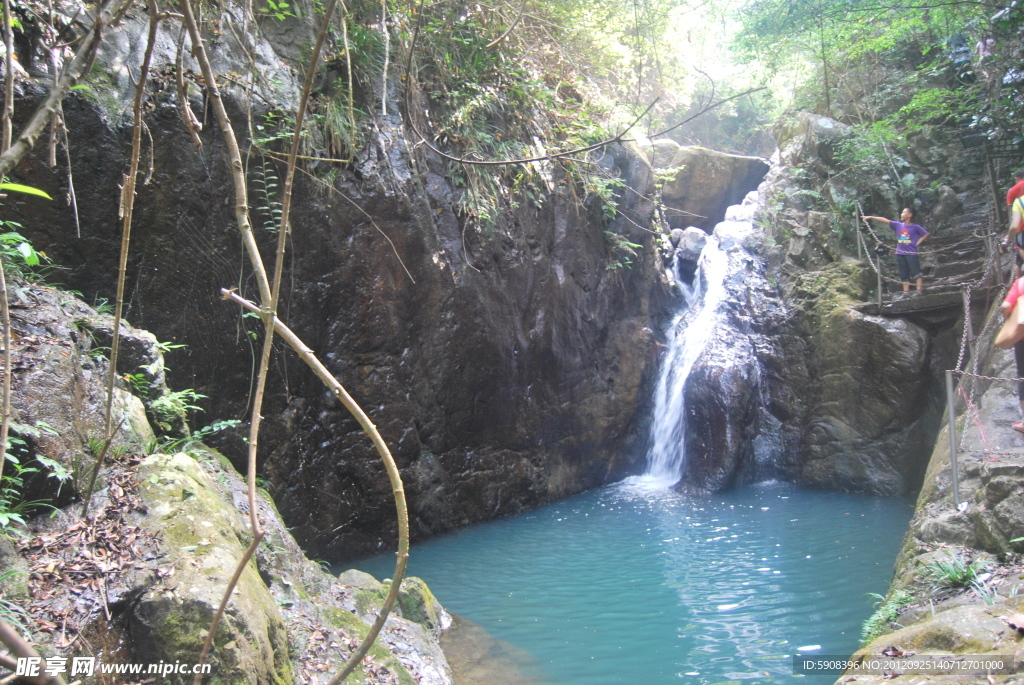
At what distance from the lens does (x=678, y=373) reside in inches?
433

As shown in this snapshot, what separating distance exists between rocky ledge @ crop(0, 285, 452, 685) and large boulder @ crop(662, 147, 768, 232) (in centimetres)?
1440

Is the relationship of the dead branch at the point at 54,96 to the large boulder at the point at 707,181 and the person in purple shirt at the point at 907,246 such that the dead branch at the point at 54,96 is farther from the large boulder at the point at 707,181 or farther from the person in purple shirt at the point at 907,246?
the large boulder at the point at 707,181

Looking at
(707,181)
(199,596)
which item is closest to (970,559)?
(199,596)

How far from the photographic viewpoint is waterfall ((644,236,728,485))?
10.5 meters

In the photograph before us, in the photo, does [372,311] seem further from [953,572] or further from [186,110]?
[953,572]

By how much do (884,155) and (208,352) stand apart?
38.3 ft

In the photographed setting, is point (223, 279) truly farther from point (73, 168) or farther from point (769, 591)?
point (769, 591)

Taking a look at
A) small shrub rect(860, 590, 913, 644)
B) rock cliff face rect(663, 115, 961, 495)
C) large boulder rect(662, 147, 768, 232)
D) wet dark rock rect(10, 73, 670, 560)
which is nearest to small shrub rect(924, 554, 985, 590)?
small shrub rect(860, 590, 913, 644)

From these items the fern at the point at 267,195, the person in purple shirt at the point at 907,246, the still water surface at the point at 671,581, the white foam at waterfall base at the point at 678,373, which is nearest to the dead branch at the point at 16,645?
the still water surface at the point at 671,581

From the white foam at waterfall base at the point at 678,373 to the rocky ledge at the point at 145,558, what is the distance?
6525 mm

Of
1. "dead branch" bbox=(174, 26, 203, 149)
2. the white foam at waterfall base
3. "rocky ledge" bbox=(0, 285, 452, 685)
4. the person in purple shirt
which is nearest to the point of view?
"dead branch" bbox=(174, 26, 203, 149)

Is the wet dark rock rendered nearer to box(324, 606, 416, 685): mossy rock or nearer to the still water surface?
the still water surface

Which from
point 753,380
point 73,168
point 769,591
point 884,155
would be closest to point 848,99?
point 884,155

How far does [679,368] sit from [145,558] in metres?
9.39
